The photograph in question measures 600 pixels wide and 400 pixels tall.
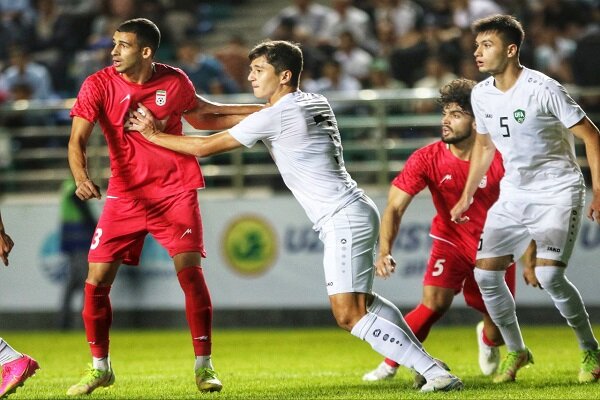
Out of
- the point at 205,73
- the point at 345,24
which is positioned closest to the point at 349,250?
the point at 205,73

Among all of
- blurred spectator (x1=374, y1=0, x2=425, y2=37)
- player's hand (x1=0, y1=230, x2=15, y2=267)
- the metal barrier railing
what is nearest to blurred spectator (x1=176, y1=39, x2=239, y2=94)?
the metal barrier railing

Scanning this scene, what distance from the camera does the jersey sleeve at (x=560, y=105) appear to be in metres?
8.41

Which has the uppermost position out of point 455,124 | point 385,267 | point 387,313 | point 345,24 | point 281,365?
point 345,24

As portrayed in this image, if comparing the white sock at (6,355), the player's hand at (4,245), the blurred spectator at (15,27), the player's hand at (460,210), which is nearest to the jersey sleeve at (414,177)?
the player's hand at (460,210)

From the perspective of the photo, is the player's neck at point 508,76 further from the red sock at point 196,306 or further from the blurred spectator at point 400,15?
the blurred spectator at point 400,15

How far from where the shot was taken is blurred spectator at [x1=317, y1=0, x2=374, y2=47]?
58.6 ft

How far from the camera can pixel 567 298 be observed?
8.73 metres

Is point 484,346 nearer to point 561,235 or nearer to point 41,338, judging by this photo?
point 561,235

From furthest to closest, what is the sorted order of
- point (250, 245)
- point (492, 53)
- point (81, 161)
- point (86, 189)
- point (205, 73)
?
1. point (205, 73)
2. point (250, 245)
3. point (492, 53)
4. point (81, 161)
5. point (86, 189)

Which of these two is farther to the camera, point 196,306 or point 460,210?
point 460,210

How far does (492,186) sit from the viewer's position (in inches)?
A: 384

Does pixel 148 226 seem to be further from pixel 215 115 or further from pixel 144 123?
pixel 215 115

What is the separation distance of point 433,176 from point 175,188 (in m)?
2.06

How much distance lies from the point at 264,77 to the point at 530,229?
88.6 inches
